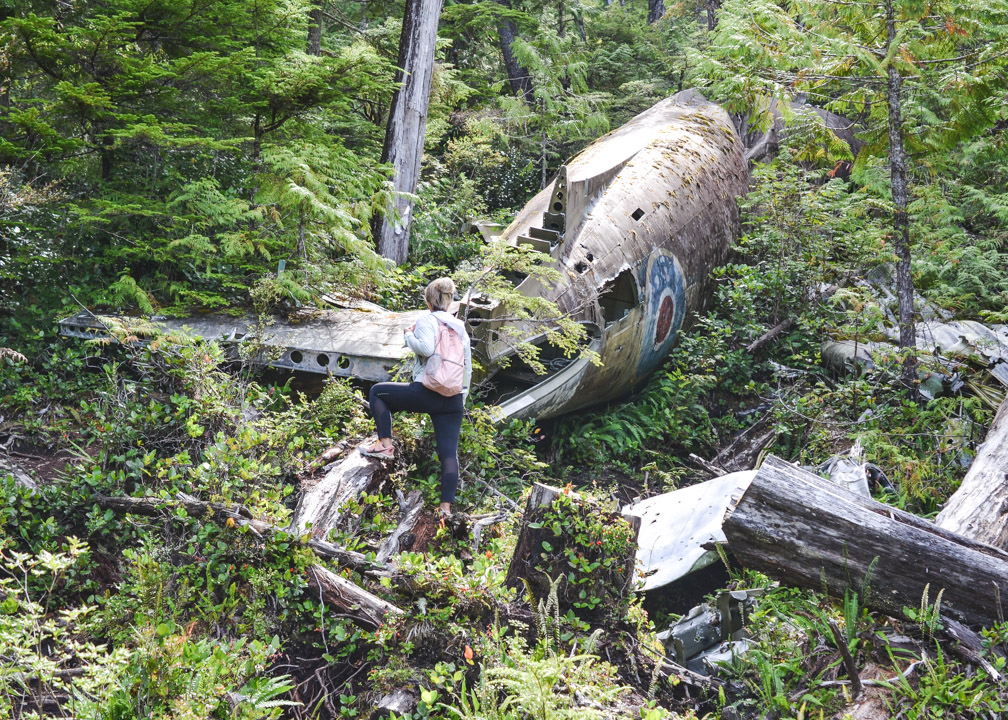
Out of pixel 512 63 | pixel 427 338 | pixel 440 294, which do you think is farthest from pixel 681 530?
pixel 512 63

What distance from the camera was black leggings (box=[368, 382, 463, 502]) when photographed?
566cm

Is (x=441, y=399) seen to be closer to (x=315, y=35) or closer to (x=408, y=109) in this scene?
(x=408, y=109)

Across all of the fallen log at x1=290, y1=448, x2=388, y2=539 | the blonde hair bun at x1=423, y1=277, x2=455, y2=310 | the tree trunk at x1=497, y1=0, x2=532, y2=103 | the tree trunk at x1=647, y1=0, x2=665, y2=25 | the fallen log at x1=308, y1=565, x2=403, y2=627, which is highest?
the tree trunk at x1=647, y1=0, x2=665, y2=25

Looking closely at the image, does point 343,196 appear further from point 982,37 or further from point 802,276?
point 982,37

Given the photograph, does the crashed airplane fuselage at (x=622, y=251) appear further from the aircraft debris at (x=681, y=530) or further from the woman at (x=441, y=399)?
the aircraft debris at (x=681, y=530)

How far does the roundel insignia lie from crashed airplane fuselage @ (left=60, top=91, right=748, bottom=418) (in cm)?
2

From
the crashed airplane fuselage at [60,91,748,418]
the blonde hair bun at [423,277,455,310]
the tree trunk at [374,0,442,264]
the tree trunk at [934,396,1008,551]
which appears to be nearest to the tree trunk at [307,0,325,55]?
the tree trunk at [374,0,442,264]

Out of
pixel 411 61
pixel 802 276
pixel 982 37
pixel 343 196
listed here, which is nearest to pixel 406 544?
pixel 343 196

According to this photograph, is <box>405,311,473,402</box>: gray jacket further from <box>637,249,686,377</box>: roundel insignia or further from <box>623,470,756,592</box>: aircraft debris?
<box>637,249,686,377</box>: roundel insignia

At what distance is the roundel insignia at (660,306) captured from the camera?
28.9 feet

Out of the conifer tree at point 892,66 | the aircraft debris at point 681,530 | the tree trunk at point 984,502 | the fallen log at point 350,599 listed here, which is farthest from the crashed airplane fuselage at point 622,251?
the tree trunk at point 984,502

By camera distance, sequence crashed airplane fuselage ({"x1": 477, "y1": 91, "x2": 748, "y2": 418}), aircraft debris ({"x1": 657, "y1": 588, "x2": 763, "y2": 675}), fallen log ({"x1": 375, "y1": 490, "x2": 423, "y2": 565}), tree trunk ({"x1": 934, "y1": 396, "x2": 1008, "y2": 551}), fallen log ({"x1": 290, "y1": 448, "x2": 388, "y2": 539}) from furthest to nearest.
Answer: crashed airplane fuselage ({"x1": 477, "y1": 91, "x2": 748, "y2": 418})
fallen log ({"x1": 375, "y1": 490, "x2": 423, "y2": 565})
fallen log ({"x1": 290, "y1": 448, "x2": 388, "y2": 539})
tree trunk ({"x1": 934, "y1": 396, "x2": 1008, "y2": 551})
aircraft debris ({"x1": 657, "y1": 588, "x2": 763, "y2": 675})

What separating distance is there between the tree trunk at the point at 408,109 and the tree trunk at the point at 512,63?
642 centimetres

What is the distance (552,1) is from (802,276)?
11.1 metres
